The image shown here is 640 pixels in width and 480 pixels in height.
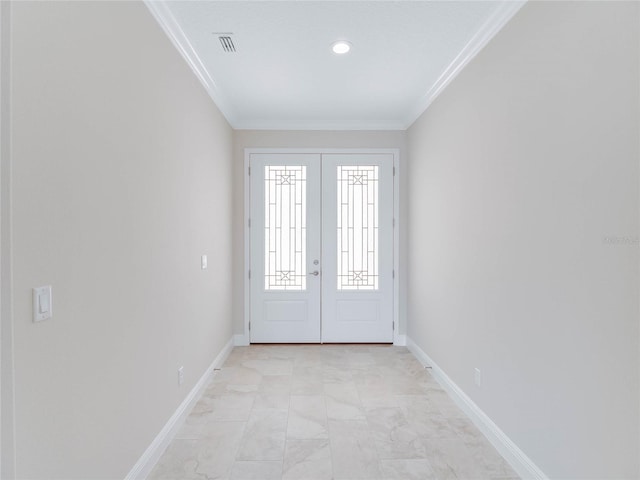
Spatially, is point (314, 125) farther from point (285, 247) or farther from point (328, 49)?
point (328, 49)

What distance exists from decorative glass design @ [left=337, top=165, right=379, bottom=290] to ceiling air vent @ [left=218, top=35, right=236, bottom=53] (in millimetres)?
2023

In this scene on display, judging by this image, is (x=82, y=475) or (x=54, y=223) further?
(x=82, y=475)

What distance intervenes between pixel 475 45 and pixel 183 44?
2041 mm

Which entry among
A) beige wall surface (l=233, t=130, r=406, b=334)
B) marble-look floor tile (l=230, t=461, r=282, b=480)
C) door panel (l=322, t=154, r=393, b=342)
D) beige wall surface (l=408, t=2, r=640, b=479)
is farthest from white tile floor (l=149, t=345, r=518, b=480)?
beige wall surface (l=233, t=130, r=406, b=334)

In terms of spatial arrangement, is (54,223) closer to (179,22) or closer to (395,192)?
(179,22)

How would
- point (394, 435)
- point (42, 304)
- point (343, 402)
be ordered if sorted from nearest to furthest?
point (42, 304), point (394, 435), point (343, 402)

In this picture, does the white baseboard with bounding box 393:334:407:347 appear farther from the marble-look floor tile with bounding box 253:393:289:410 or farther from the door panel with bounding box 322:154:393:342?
the marble-look floor tile with bounding box 253:393:289:410

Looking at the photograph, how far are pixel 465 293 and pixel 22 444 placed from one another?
2.63 meters

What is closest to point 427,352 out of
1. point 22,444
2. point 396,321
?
point 396,321

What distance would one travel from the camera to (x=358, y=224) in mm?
4379

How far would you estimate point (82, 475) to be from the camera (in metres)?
1.42

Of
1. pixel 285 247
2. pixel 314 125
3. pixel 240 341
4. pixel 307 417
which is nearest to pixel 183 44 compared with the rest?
pixel 314 125

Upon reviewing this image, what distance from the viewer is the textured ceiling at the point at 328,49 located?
7.21 feet

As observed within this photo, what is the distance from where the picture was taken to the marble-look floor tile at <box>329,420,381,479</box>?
6.59 ft
